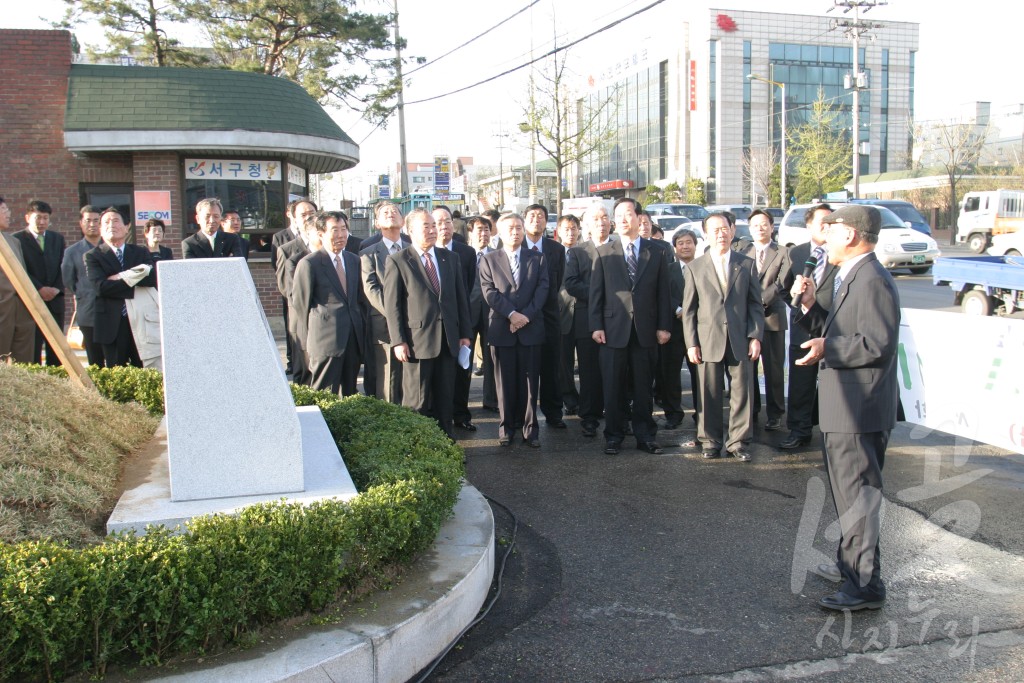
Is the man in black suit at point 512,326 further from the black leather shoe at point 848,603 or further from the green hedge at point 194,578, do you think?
the black leather shoe at point 848,603

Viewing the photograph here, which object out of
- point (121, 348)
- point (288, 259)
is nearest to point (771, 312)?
point (288, 259)

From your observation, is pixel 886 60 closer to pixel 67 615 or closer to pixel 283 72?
pixel 283 72

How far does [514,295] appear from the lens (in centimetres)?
763

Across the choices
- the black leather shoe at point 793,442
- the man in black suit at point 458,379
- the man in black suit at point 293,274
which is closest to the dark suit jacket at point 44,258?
the man in black suit at point 293,274

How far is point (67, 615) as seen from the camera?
10.1 feet

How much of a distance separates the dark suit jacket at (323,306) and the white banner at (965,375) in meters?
4.60

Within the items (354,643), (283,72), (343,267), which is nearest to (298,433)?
(354,643)

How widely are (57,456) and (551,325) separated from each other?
4.88m

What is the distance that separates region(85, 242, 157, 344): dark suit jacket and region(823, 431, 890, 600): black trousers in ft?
20.1

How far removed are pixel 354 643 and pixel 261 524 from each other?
72cm

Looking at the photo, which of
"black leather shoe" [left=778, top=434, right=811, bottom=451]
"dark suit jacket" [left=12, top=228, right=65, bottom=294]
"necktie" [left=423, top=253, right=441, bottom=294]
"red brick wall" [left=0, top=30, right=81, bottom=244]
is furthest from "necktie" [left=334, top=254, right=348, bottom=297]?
"red brick wall" [left=0, top=30, right=81, bottom=244]

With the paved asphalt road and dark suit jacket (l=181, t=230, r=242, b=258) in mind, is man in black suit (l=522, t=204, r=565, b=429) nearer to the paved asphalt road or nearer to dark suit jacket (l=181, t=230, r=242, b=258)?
the paved asphalt road

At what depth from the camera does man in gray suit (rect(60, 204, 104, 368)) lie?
7.90 m

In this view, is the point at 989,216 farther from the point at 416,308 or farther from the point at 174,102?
the point at 416,308
